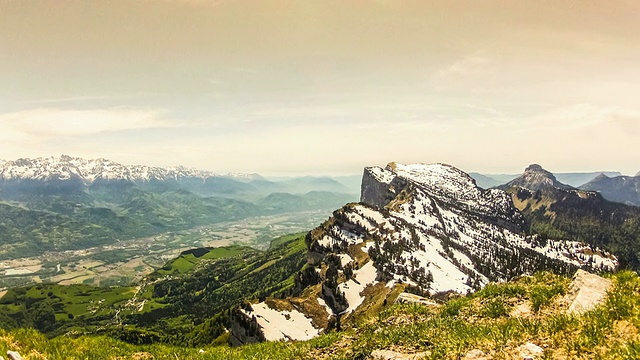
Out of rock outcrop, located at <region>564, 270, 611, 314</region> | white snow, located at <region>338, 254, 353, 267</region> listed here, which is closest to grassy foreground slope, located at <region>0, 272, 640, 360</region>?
rock outcrop, located at <region>564, 270, 611, 314</region>

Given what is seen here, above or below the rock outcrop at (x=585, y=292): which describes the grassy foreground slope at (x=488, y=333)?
below

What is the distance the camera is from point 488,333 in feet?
31.7

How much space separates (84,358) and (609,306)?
18.8 m

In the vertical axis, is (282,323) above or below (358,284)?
above

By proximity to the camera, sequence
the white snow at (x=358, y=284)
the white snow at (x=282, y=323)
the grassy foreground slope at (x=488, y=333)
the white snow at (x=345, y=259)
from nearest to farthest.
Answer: the grassy foreground slope at (x=488, y=333) < the white snow at (x=282, y=323) < the white snow at (x=358, y=284) < the white snow at (x=345, y=259)

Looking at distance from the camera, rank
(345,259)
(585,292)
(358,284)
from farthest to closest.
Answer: (345,259)
(358,284)
(585,292)

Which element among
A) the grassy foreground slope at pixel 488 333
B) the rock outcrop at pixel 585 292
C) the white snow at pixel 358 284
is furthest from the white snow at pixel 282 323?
the rock outcrop at pixel 585 292

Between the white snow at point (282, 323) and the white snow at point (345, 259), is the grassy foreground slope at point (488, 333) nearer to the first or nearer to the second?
the white snow at point (282, 323)

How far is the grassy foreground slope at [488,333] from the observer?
25.2 feet

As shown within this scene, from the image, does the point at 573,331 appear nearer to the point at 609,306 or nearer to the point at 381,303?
the point at 609,306

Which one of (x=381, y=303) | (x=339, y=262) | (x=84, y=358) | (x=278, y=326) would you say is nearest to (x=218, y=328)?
(x=339, y=262)

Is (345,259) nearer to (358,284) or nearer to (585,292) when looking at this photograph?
(358,284)

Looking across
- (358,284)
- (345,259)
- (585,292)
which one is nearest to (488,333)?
(585,292)

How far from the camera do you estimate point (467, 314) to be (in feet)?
44.9
